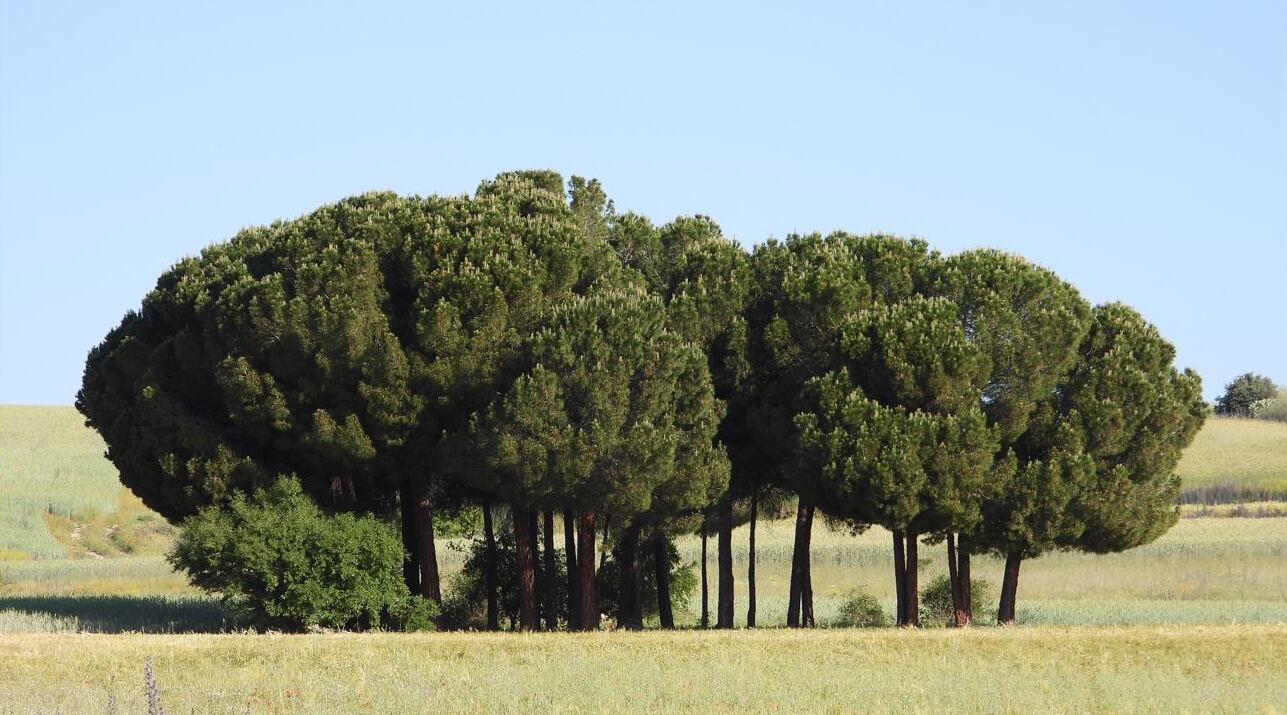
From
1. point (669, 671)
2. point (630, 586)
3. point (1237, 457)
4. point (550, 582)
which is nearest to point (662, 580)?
point (630, 586)

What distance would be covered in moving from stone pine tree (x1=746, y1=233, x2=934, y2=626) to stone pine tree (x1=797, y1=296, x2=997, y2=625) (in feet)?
3.81

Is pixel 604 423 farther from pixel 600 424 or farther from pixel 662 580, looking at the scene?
pixel 662 580

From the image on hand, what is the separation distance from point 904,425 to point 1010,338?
5.27 metres

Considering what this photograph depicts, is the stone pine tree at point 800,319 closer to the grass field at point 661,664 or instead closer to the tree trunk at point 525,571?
the grass field at point 661,664

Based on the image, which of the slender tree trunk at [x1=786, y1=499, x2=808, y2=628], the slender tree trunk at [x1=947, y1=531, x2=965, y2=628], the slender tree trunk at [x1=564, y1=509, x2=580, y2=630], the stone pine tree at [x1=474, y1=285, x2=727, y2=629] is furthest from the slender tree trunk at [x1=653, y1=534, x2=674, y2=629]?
the slender tree trunk at [x1=947, y1=531, x2=965, y2=628]

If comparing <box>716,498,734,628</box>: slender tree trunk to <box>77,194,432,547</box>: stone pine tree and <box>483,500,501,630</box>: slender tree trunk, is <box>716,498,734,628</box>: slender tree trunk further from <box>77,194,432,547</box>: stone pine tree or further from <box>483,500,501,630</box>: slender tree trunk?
<box>77,194,432,547</box>: stone pine tree

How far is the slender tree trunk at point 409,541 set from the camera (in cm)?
5359

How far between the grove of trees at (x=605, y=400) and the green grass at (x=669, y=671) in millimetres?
4855

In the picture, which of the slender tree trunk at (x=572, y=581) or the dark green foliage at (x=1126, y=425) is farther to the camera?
the slender tree trunk at (x=572, y=581)

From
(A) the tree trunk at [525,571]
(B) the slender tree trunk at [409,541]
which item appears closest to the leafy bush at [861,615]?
(A) the tree trunk at [525,571]

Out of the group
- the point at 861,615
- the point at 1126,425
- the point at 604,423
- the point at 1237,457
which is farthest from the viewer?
the point at 1237,457

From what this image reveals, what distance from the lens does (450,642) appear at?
4062cm

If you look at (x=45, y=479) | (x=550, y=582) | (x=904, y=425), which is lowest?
(x=550, y=582)

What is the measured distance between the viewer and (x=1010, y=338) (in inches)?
1917
